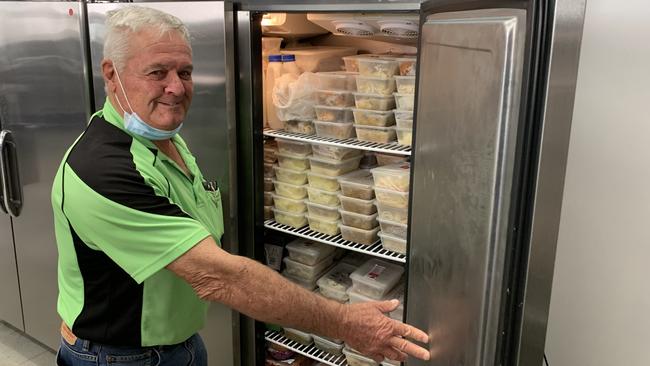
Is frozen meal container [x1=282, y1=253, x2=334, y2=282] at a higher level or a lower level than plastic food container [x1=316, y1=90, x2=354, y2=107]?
lower

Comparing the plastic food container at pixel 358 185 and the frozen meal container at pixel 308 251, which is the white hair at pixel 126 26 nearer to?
the plastic food container at pixel 358 185

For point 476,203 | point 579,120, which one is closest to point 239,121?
point 579,120

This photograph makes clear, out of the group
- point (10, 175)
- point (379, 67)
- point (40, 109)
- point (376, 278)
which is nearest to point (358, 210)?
Answer: point (376, 278)

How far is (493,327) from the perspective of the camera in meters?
0.81

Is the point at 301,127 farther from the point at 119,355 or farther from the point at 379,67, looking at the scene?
the point at 119,355

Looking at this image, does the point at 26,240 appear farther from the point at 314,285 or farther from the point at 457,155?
the point at 457,155

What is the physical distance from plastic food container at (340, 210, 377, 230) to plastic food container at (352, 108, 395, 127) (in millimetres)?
342

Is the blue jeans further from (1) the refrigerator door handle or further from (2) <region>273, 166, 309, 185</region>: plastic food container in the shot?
(1) the refrigerator door handle

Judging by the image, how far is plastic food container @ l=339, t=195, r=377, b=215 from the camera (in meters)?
2.00

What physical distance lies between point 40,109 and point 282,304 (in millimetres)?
1787

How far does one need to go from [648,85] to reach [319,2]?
967mm

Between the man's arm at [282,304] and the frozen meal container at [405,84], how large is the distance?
81cm

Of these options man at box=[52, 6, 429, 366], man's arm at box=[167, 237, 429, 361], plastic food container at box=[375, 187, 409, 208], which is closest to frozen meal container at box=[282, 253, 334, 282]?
plastic food container at box=[375, 187, 409, 208]

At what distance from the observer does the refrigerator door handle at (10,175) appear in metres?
2.56
